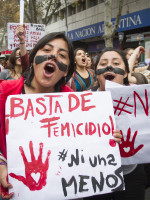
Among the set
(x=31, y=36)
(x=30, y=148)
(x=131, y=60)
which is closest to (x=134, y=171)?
(x=30, y=148)

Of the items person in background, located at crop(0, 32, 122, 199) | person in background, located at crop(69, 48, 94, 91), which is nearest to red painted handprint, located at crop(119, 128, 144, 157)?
person in background, located at crop(0, 32, 122, 199)

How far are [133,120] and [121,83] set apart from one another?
1.54 ft

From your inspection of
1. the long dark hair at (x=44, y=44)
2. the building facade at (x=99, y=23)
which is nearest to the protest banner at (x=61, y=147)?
the long dark hair at (x=44, y=44)

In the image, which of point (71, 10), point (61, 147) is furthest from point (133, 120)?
Result: point (71, 10)

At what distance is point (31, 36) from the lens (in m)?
6.48

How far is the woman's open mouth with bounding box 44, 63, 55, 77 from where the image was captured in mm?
1686

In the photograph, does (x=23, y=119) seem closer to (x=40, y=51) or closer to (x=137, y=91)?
(x=40, y=51)

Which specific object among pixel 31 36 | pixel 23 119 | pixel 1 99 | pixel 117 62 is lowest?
pixel 23 119

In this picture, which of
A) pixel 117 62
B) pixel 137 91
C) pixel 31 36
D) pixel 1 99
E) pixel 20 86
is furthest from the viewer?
pixel 31 36

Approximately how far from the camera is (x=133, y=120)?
188cm

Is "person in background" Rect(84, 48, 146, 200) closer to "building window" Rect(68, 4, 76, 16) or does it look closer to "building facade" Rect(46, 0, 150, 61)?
"building facade" Rect(46, 0, 150, 61)

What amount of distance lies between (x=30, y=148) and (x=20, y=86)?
0.44 m

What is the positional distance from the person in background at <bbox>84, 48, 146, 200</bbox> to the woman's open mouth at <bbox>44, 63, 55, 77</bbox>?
1.94ft

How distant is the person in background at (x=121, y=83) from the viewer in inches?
74.5
